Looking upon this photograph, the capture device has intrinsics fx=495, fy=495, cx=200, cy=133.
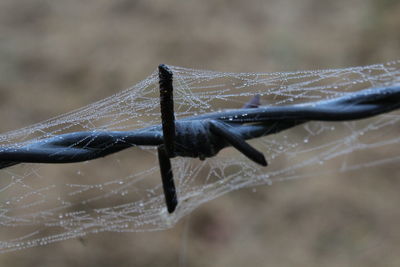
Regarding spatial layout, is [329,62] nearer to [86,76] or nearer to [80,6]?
[86,76]

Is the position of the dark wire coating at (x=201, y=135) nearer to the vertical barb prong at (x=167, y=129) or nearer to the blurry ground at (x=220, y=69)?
the vertical barb prong at (x=167, y=129)

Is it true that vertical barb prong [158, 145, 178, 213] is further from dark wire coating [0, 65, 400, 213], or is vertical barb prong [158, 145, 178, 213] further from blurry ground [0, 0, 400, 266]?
blurry ground [0, 0, 400, 266]

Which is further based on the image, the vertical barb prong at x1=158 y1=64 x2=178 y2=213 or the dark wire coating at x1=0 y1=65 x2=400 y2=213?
the dark wire coating at x1=0 y1=65 x2=400 y2=213

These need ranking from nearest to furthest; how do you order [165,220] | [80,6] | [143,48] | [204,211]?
[165,220]
[204,211]
[143,48]
[80,6]

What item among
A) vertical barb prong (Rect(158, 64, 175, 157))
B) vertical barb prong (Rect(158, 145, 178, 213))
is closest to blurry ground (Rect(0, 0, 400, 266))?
vertical barb prong (Rect(158, 145, 178, 213))

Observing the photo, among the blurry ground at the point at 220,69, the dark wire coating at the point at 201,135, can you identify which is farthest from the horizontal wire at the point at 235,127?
the blurry ground at the point at 220,69

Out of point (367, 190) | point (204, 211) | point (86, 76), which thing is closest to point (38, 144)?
point (204, 211)

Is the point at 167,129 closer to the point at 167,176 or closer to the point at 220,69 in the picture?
the point at 167,176
